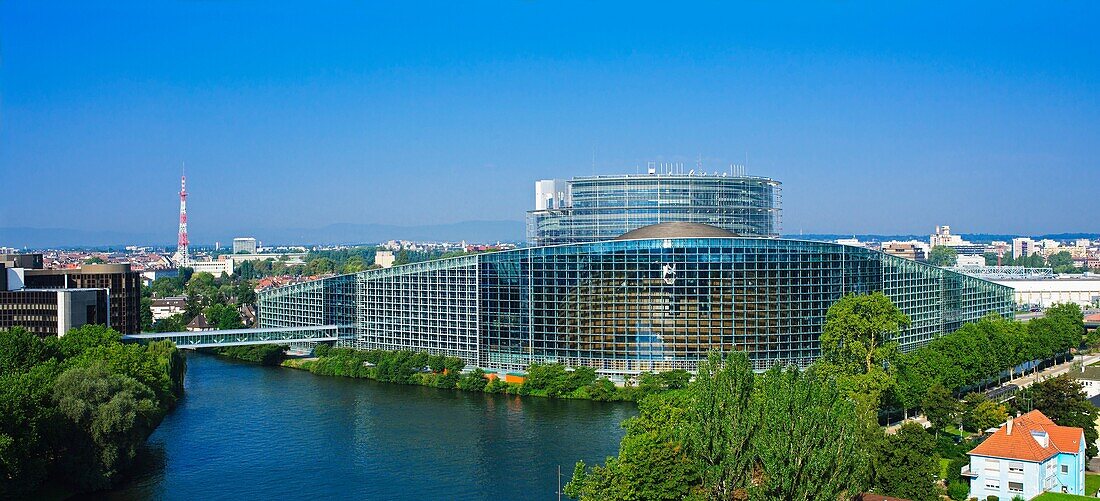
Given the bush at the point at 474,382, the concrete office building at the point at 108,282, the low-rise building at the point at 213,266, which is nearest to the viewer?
the bush at the point at 474,382

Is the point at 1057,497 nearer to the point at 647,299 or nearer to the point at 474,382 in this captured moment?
the point at 647,299

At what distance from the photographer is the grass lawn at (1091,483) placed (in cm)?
2484

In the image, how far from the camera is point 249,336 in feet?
174

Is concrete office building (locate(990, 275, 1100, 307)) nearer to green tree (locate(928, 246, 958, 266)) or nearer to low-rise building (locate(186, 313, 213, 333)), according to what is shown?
green tree (locate(928, 246, 958, 266))

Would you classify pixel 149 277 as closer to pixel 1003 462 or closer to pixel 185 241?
pixel 185 241

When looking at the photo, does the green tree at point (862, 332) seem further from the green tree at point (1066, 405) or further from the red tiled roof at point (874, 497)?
the red tiled roof at point (874, 497)

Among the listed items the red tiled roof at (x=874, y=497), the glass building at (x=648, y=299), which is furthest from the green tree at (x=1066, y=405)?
the glass building at (x=648, y=299)

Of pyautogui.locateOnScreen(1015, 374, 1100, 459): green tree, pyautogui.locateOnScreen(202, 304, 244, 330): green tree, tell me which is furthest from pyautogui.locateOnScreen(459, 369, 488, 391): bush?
pyautogui.locateOnScreen(202, 304, 244, 330): green tree

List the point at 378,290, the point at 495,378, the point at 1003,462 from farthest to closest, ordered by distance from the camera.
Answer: the point at 378,290
the point at 495,378
the point at 1003,462

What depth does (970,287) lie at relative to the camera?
1961 inches

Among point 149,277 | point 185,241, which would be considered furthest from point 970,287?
point 185,241

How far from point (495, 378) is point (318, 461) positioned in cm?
1304

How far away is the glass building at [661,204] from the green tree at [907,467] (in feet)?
117

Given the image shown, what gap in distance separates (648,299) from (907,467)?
1868cm
